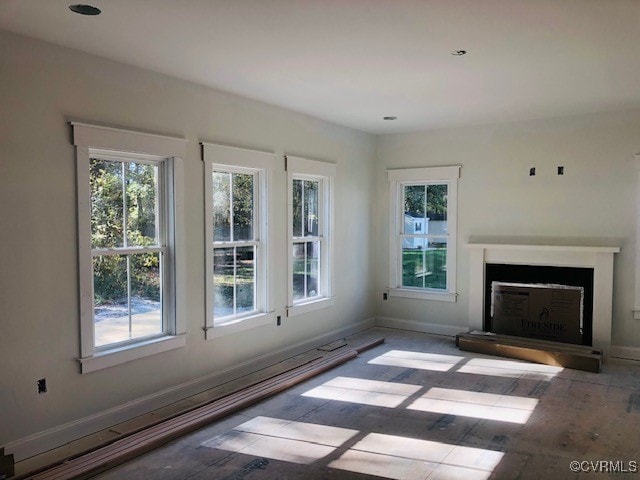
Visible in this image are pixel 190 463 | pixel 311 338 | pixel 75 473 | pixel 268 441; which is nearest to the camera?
pixel 75 473

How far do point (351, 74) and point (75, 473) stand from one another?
339cm

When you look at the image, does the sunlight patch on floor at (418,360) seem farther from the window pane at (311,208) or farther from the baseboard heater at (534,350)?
the window pane at (311,208)

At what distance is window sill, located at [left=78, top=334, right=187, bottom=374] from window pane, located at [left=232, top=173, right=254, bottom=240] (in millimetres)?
1225

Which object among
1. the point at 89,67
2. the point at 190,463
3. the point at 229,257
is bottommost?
the point at 190,463

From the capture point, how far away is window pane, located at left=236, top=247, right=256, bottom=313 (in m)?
5.20

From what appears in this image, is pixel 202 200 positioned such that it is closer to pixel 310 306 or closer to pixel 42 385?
pixel 42 385

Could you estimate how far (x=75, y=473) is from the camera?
313cm

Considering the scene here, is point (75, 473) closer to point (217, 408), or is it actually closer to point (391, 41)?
point (217, 408)

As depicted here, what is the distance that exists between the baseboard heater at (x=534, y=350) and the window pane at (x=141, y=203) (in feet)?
12.4

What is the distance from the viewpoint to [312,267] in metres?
6.35

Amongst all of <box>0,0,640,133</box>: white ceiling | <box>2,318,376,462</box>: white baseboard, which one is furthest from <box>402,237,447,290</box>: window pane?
<box>0,0,640,133</box>: white ceiling

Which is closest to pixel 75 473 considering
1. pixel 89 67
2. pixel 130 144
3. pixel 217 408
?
pixel 217 408

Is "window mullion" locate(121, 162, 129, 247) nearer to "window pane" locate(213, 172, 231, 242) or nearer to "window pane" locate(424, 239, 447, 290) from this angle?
"window pane" locate(213, 172, 231, 242)

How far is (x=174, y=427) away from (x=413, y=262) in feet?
14.0
